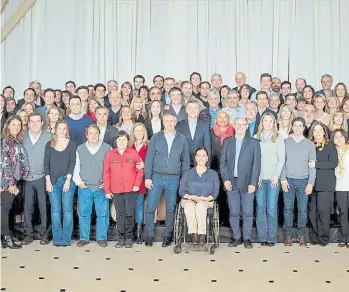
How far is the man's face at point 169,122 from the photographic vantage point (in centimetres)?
561

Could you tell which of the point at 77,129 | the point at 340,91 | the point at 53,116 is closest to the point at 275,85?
the point at 340,91

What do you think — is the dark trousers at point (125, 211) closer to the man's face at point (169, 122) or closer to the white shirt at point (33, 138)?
the man's face at point (169, 122)

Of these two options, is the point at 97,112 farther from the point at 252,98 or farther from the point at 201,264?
the point at 252,98

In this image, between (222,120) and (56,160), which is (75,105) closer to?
(56,160)

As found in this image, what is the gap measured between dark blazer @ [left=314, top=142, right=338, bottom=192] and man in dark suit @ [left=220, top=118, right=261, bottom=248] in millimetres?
661

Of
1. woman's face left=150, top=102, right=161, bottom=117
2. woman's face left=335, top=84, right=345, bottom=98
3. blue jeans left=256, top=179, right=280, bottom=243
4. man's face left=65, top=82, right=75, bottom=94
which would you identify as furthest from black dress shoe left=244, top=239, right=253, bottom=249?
man's face left=65, top=82, right=75, bottom=94

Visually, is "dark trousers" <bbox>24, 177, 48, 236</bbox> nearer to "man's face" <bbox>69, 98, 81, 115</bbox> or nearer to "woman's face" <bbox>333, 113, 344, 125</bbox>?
"man's face" <bbox>69, 98, 81, 115</bbox>

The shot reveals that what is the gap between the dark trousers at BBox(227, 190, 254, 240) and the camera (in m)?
5.68

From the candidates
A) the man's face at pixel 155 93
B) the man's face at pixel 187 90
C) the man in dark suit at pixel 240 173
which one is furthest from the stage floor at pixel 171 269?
the man's face at pixel 187 90

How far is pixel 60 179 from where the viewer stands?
225 inches

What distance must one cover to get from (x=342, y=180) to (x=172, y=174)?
1795 millimetres

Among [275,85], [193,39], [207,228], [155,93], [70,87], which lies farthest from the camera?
[193,39]

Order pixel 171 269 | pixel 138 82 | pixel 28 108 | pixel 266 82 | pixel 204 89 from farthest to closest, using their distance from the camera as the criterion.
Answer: pixel 138 82 → pixel 266 82 → pixel 204 89 → pixel 28 108 → pixel 171 269

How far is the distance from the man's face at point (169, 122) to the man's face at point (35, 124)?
131cm
